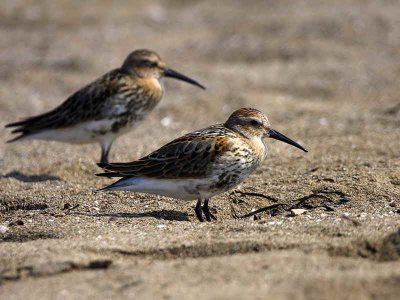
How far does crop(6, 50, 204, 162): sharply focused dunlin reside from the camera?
9.05 m

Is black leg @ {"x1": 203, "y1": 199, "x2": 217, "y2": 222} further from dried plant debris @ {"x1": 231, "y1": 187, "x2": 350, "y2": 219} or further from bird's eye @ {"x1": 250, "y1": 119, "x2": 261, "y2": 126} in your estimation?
bird's eye @ {"x1": 250, "y1": 119, "x2": 261, "y2": 126}

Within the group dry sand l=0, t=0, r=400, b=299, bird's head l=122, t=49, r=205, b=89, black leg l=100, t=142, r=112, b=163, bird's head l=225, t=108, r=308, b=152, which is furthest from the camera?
bird's head l=122, t=49, r=205, b=89

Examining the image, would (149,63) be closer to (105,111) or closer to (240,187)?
(105,111)

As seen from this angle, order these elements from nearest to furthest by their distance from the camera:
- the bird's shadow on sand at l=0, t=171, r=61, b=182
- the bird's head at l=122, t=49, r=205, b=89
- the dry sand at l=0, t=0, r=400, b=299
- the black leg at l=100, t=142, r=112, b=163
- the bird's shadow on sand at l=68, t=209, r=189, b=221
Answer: the dry sand at l=0, t=0, r=400, b=299
the bird's shadow on sand at l=68, t=209, r=189, b=221
the bird's shadow on sand at l=0, t=171, r=61, b=182
the black leg at l=100, t=142, r=112, b=163
the bird's head at l=122, t=49, r=205, b=89

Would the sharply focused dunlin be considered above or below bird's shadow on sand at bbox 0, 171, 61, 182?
above

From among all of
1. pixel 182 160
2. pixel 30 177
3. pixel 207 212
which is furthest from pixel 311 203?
pixel 30 177

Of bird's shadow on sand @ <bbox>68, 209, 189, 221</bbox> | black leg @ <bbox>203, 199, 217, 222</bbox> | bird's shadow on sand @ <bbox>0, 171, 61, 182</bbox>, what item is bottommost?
bird's shadow on sand @ <bbox>0, 171, 61, 182</bbox>

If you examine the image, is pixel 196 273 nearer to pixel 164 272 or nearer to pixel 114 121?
pixel 164 272

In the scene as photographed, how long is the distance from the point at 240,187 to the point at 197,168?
0.87 meters

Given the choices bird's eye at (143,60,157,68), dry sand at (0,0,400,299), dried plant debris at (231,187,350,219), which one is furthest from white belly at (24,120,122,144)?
dried plant debris at (231,187,350,219)

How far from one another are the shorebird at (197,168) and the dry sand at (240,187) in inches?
10.2

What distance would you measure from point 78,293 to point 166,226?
1.49 meters

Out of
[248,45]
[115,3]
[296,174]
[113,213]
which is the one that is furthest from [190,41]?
[113,213]

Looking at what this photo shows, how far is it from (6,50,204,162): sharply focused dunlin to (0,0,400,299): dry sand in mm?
311
